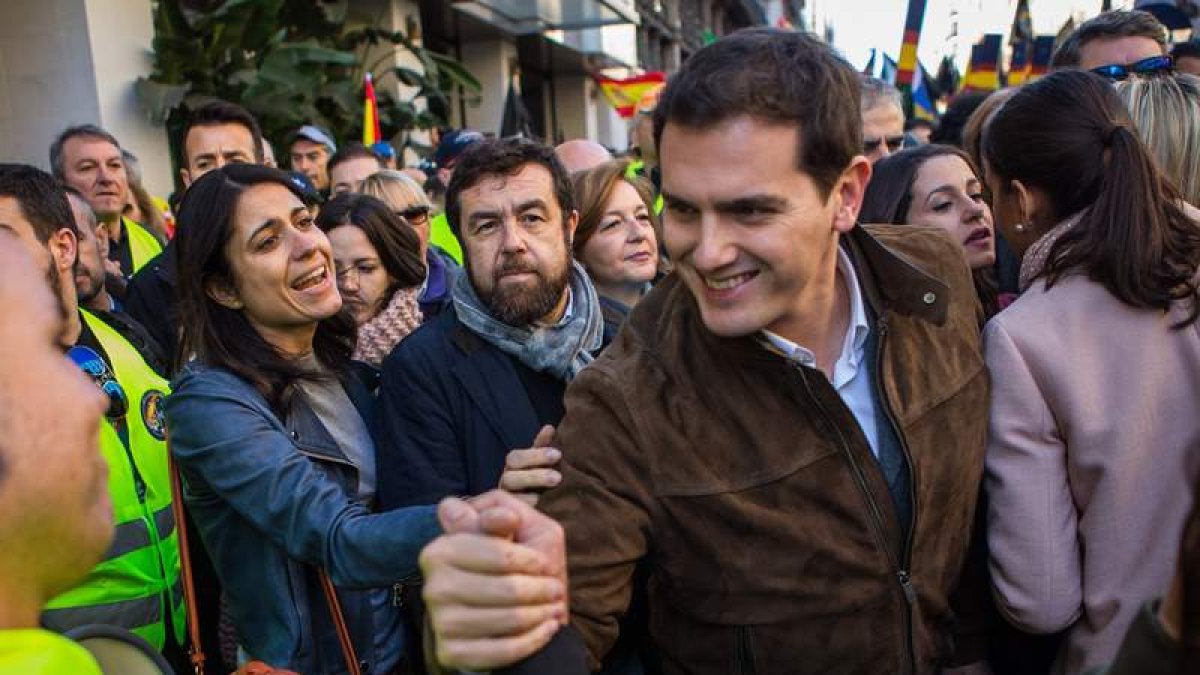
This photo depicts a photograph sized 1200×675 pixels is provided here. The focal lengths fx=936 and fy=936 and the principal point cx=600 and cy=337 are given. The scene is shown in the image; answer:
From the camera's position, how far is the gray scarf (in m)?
2.52

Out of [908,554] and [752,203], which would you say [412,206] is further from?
[908,554]

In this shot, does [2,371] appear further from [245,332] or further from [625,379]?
[245,332]

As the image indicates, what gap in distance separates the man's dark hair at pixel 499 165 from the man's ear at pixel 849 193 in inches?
46.9


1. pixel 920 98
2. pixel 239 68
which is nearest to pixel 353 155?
pixel 239 68

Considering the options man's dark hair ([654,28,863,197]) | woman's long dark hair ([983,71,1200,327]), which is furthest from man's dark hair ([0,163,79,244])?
woman's long dark hair ([983,71,1200,327])

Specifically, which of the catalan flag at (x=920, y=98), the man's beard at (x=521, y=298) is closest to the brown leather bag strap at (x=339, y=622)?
the man's beard at (x=521, y=298)

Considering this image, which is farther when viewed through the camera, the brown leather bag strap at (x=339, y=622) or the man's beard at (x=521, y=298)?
the man's beard at (x=521, y=298)

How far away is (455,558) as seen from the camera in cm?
127

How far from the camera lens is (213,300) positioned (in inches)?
95.9

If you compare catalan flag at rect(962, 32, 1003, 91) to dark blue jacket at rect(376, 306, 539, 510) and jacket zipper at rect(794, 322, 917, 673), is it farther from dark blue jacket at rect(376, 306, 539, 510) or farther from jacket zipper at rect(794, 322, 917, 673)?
jacket zipper at rect(794, 322, 917, 673)

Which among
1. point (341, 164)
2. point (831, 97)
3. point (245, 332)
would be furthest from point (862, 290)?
point (341, 164)

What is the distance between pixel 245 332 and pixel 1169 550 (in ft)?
7.02

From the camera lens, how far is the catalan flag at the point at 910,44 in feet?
27.4

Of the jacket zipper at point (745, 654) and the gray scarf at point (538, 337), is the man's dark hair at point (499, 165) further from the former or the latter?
the jacket zipper at point (745, 654)
